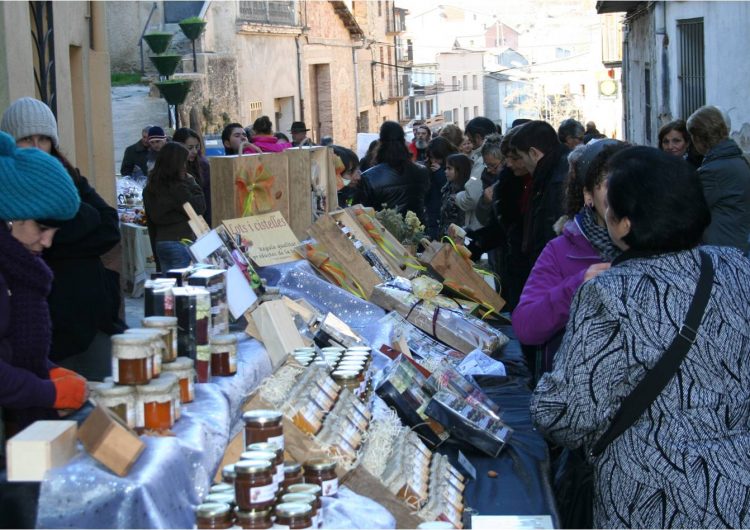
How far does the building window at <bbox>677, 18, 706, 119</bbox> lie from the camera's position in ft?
41.8

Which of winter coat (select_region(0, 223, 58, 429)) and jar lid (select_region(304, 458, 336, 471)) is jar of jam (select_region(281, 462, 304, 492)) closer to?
jar lid (select_region(304, 458, 336, 471))

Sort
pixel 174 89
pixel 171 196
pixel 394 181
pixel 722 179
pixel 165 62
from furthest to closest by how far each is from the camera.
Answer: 1. pixel 165 62
2. pixel 174 89
3. pixel 394 181
4. pixel 171 196
5. pixel 722 179

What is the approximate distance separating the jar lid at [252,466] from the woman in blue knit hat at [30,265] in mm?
536

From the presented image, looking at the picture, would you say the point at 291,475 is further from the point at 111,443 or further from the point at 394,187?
the point at 394,187

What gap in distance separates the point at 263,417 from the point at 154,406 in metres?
0.29

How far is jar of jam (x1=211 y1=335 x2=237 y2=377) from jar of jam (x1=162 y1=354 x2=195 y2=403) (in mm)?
288

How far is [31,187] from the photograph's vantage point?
274 centimetres

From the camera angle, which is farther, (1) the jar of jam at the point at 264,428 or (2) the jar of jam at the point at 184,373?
(2) the jar of jam at the point at 184,373

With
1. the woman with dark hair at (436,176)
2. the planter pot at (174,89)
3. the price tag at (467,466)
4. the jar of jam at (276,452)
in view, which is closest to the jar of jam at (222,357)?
the jar of jam at (276,452)

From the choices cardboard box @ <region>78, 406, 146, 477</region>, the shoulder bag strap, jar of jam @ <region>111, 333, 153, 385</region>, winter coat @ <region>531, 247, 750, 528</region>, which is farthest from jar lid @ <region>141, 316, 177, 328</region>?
the shoulder bag strap

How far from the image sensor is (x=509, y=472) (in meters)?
3.96

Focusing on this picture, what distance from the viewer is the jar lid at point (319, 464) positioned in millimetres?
2881

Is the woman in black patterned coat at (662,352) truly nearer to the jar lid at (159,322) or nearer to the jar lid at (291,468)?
the jar lid at (291,468)

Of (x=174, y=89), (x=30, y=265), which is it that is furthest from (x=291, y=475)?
(x=174, y=89)
